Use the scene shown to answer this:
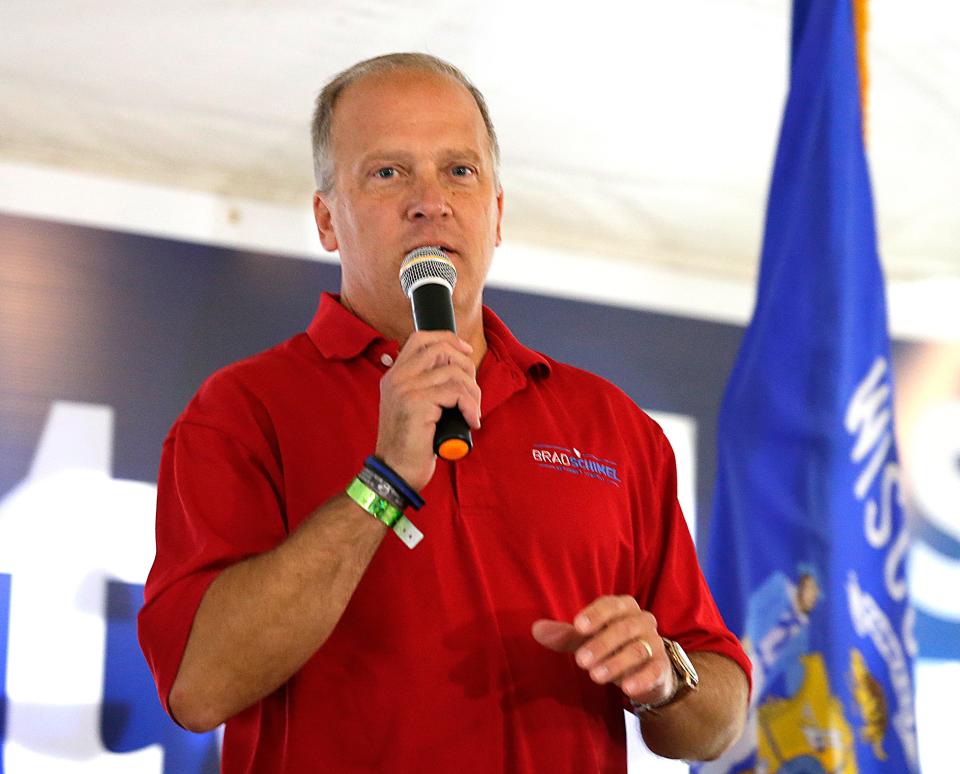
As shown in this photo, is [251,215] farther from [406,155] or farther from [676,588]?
[676,588]

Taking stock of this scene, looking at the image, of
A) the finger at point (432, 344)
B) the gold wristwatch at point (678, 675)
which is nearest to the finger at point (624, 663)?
the gold wristwatch at point (678, 675)

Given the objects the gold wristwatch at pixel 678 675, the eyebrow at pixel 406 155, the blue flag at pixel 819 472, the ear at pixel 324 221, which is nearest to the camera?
the gold wristwatch at pixel 678 675

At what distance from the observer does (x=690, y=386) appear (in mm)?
3656

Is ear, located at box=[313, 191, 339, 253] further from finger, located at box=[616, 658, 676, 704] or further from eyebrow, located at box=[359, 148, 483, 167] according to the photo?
finger, located at box=[616, 658, 676, 704]

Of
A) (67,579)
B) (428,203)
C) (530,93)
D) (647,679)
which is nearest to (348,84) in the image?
(428,203)

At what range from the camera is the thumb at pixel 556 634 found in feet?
4.42

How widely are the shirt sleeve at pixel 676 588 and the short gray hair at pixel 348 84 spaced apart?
0.53 meters

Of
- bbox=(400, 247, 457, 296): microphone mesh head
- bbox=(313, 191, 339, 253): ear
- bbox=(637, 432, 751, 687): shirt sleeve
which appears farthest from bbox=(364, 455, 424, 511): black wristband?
bbox=(313, 191, 339, 253): ear

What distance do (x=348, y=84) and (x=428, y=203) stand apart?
29cm

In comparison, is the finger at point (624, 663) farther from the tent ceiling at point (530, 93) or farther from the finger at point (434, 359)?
the tent ceiling at point (530, 93)

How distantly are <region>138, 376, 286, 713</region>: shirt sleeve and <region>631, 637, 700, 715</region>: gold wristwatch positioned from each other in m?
0.48

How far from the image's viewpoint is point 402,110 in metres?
1.73

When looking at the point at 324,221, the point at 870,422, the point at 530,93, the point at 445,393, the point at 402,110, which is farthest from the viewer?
the point at 530,93

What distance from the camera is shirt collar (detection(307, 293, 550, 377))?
1645 millimetres
